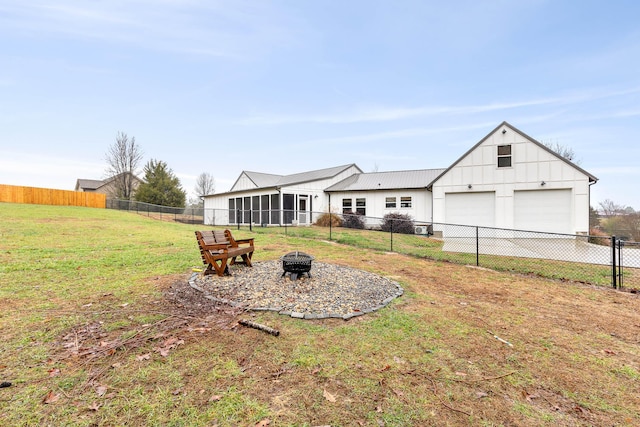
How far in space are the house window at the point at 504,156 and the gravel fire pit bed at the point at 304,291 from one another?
44.4 ft

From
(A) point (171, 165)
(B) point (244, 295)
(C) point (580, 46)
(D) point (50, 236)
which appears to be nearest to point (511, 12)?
(C) point (580, 46)

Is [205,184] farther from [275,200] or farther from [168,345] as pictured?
[168,345]

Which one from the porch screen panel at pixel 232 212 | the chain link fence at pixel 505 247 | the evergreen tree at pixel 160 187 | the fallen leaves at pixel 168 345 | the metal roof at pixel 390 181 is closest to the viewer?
the fallen leaves at pixel 168 345

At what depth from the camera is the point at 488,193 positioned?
15.7 meters

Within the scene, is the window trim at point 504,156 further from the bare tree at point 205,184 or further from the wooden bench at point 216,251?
the bare tree at point 205,184

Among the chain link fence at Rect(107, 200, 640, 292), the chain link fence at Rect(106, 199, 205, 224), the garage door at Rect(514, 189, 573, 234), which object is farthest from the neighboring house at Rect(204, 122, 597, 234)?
the chain link fence at Rect(106, 199, 205, 224)

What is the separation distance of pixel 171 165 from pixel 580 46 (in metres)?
39.7

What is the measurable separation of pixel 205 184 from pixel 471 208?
54119 millimetres

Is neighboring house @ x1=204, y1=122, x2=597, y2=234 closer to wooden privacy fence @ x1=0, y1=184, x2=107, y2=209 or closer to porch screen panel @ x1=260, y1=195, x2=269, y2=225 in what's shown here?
porch screen panel @ x1=260, y1=195, x2=269, y2=225

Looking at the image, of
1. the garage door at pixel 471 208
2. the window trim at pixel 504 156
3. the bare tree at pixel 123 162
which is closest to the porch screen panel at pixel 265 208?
the garage door at pixel 471 208

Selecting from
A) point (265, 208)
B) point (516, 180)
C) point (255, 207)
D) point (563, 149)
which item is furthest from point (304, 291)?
point (563, 149)

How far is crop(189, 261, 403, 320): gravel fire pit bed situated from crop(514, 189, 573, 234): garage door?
13.4 metres

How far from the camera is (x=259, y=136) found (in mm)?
24938

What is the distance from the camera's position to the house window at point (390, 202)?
1939 centimetres
